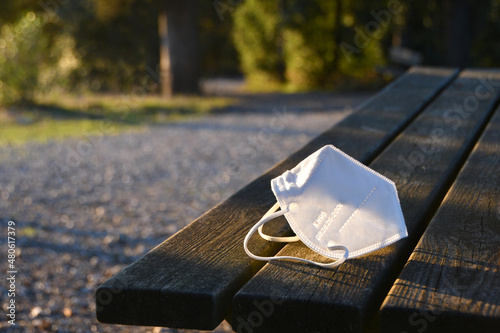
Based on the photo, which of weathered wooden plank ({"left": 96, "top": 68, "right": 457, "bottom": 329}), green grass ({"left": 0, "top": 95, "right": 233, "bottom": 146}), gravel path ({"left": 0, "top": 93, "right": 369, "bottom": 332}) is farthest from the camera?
green grass ({"left": 0, "top": 95, "right": 233, "bottom": 146})

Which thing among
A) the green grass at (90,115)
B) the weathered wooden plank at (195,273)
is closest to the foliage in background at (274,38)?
the green grass at (90,115)

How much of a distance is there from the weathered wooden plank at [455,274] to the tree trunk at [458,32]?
1068 centimetres

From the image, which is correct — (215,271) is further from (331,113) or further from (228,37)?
(228,37)

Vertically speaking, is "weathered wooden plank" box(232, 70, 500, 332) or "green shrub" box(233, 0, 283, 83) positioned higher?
"weathered wooden plank" box(232, 70, 500, 332)

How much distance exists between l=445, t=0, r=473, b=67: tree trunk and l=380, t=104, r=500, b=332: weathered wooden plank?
10683 mm

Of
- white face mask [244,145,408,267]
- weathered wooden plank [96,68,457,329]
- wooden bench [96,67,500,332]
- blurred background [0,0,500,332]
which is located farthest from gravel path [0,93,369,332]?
white face mask [244,145,408,267]

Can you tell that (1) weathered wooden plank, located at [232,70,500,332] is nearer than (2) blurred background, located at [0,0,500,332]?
Yes

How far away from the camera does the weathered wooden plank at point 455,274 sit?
1118 millimetres

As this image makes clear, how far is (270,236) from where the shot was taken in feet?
5.02

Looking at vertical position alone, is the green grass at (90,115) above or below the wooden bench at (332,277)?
below

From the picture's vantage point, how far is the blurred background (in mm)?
4445

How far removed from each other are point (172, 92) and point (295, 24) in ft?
12.5

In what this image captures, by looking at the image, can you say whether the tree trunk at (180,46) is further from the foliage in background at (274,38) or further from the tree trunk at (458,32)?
the tree trunk at (458,32)

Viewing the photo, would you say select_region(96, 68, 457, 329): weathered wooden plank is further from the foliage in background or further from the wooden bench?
the foliage in background
